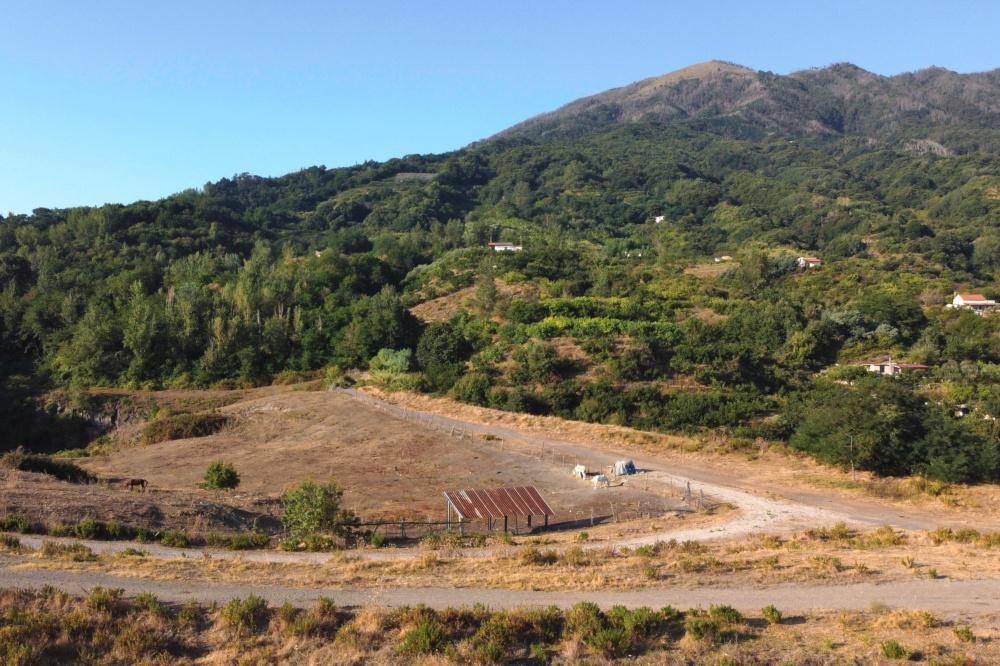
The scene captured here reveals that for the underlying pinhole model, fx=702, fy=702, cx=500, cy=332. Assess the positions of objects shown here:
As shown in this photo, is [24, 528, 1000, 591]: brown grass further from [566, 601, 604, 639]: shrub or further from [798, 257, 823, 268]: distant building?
[798, 257, 823, 268]: distant building

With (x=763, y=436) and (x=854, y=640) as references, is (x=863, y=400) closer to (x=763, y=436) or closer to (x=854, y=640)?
(x=763, y=436)

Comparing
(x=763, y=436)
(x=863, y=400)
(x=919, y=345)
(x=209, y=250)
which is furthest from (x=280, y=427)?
(x=209, y=250)

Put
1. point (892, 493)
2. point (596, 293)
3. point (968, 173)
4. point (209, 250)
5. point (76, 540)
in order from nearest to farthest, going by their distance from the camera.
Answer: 1. point (76, 540)
2. point (892, 493)
3. point (596, 293)
4. point (209, 250)
5. point (968, 173)

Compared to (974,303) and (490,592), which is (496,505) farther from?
(974,303)

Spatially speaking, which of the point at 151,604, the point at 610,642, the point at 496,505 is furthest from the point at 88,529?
the point at 610,642

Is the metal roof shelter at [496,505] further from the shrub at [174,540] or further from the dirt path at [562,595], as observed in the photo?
the shrub at [174,540]

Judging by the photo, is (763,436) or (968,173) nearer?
(763,436)

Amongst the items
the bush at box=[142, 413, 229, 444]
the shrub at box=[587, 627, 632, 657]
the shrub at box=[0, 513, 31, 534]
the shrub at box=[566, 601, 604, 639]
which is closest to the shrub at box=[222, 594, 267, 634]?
the shrub at box=[566, 601, 604, 639]
